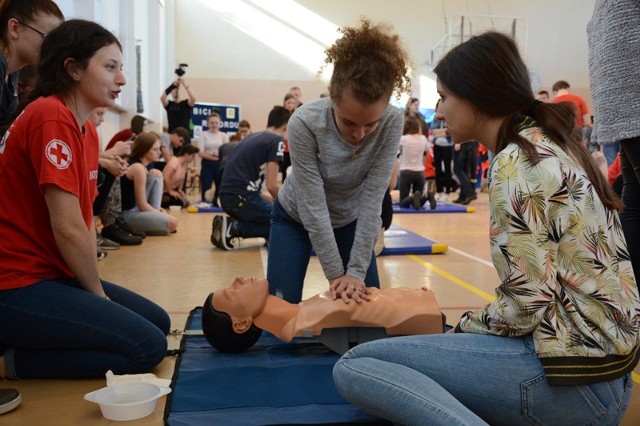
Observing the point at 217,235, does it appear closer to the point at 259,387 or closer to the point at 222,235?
the point at 222,235

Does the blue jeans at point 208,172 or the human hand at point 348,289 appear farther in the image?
the blue jeans at point 208,172

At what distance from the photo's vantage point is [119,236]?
5.16 metres

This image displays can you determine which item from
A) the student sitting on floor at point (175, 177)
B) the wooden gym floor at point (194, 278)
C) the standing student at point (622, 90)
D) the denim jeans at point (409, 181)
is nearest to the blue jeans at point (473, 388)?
the wooden gym floor at point (194, 278)

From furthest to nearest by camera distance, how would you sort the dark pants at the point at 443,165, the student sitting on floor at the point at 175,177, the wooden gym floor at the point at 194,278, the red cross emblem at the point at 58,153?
the dark pants at the point at 443,165
the student sitting on floor at the point at 175,177
the red cross emblem at the point at 58,153
the wooden gym floor at the point at 194,278

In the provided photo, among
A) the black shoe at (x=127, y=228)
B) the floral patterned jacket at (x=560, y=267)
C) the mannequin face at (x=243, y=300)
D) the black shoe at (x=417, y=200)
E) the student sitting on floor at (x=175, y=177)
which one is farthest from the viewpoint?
the black shoe at (x=417, y=200)

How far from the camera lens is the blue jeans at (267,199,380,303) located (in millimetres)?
2596

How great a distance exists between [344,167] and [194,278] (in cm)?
184

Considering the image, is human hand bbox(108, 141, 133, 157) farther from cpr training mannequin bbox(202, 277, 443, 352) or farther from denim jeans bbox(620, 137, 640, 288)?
denim jeans bbox(620, 137, 640, 288)

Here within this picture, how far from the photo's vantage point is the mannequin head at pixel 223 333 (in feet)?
7.49

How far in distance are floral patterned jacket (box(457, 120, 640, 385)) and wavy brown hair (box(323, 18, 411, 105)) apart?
752mm

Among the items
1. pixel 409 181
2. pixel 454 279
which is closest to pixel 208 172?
pixel 409 181

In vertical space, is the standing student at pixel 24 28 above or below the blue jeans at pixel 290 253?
above

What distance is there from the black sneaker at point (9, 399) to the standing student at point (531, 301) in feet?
3.53

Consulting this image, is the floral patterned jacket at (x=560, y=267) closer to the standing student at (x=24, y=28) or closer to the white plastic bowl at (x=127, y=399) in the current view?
the white plastic bowl at (x=127, y=399)
